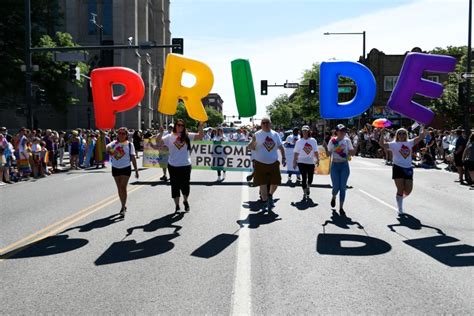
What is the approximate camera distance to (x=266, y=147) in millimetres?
9586

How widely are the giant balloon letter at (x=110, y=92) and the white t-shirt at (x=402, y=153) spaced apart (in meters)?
5.40

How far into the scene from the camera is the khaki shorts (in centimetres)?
966

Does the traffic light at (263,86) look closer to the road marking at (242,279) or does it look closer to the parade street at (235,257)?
the parade street at (235,257)

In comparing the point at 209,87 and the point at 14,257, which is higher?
the point at 209,87

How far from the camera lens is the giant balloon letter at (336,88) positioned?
10180 millimetres

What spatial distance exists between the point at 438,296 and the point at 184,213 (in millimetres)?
5843

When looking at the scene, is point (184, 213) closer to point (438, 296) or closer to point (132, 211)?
point (132, 211)

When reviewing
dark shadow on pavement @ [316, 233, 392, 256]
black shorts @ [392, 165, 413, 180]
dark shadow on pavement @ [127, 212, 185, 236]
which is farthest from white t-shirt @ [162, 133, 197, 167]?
black shorts @ [392, 165, 413, 180]

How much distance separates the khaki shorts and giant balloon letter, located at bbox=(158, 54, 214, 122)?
1619 millimetres

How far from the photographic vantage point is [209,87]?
10492mm

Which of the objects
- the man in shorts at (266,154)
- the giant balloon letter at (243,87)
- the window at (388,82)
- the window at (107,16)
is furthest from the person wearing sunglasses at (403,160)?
the window at (107,16)

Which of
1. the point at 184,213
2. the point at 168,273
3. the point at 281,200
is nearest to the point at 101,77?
the point at 184,213

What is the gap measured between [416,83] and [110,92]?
6395mm

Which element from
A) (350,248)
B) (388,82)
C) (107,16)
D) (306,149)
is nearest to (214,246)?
(350,248)
